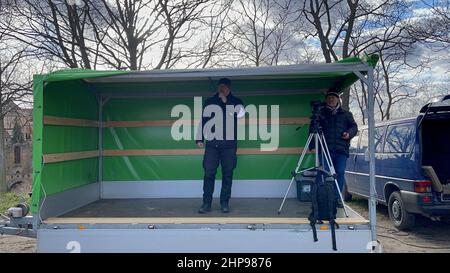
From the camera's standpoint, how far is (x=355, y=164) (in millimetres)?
9141

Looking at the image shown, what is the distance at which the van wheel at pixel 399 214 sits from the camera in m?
6.89

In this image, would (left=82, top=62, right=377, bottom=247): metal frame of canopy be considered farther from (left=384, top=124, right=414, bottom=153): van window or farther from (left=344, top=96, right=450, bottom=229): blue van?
(left=384, top=124, right=414, bottom=153): van window

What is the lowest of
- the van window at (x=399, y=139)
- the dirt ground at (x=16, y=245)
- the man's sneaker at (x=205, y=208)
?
the dirt ground at (x=16, y=245)

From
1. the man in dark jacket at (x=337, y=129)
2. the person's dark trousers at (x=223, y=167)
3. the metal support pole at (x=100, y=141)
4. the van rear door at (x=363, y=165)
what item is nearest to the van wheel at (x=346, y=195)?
the van rear door at (x=363, y=165)

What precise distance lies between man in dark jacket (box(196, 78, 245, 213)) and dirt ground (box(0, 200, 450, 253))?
293cm

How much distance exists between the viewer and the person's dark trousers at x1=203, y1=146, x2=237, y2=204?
5.04 meters

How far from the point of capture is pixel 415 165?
633 centimetres

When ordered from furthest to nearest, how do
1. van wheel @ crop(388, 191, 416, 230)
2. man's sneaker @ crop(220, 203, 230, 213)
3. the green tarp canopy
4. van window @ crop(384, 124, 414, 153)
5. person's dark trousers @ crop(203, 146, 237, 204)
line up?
van wheel @ crop(388, 191, 416, 230)
van window @ crop(384, 124, 414, 153)
the green tarp canopy
person's dark trousers @ crop(203, 146, 237, 204)
man's sneaker @ crop(220, 203, 230, 213)

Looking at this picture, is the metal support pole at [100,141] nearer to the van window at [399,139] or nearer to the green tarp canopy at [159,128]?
the green tarp canopy at [159,128]

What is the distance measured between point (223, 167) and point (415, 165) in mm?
3460

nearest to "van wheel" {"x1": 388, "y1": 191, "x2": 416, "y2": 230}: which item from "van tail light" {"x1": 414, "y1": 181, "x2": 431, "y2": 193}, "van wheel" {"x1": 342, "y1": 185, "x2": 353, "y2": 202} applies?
"van tail light" {"x1": 414, "y1": 181, "x2": 431, "y2": 193}

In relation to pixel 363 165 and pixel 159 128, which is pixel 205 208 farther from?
pixel 363 165

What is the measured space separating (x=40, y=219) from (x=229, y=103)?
2710mm

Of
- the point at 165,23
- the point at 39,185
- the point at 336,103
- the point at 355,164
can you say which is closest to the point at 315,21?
the point at 165,23
